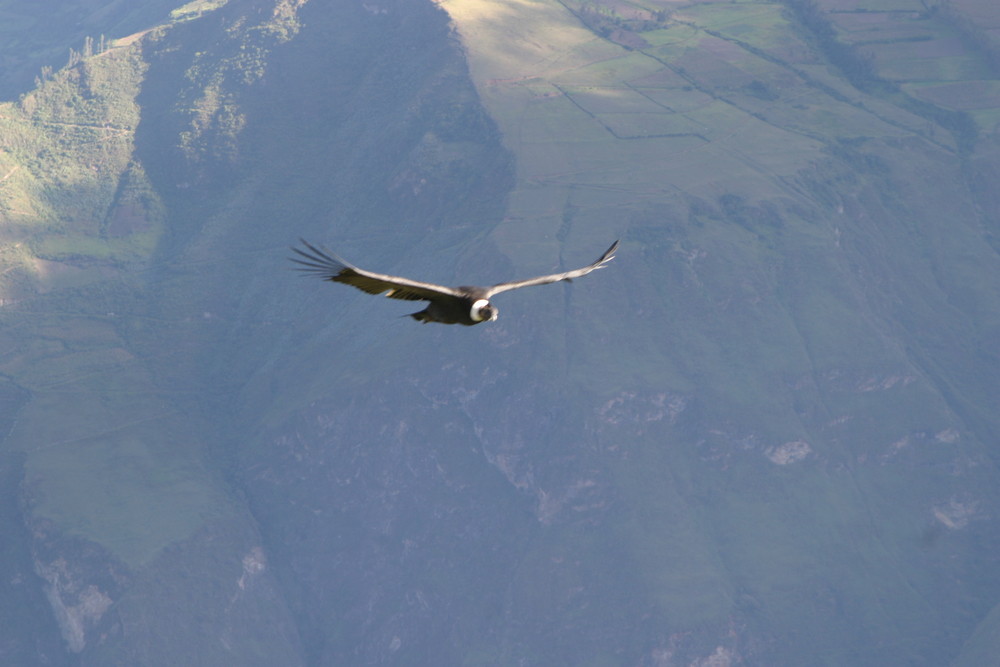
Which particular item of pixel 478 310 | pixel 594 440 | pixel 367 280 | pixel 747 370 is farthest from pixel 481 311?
pixel 747 370

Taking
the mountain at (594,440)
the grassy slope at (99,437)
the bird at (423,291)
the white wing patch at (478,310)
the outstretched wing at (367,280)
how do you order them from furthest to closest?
the mountain at (594,440), the grassy slope at (99,437), the white wing patch at (478,310), the bird at (423,291), the outstretched wing at (367,280)

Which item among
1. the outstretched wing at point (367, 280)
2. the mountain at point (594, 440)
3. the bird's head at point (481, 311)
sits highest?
the outstretched wing at point (367, 280)

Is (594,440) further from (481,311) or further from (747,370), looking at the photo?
(481,311)

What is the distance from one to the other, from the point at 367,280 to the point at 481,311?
2.15 meters

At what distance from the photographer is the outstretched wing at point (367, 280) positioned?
19.5m

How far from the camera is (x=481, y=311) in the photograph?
20984 millimetres

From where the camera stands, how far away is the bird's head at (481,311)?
2088 centimetres

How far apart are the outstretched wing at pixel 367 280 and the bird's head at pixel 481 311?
1.29 ft

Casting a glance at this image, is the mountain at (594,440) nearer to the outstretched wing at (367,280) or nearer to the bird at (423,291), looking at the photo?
the bird at (423,291)

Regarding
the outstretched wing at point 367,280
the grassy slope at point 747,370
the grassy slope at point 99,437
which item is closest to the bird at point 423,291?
the outstretched wing at point 367,280

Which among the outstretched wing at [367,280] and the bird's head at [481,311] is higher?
the outstretched wing at [367,280]

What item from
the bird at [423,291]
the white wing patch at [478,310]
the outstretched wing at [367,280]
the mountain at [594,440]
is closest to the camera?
the outstretched wing at [367,280]

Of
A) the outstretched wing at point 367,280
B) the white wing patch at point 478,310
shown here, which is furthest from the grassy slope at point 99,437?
the white wing patch at point 478,310

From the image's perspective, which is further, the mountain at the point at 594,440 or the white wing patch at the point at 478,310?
the mountain at the point at 594,440
